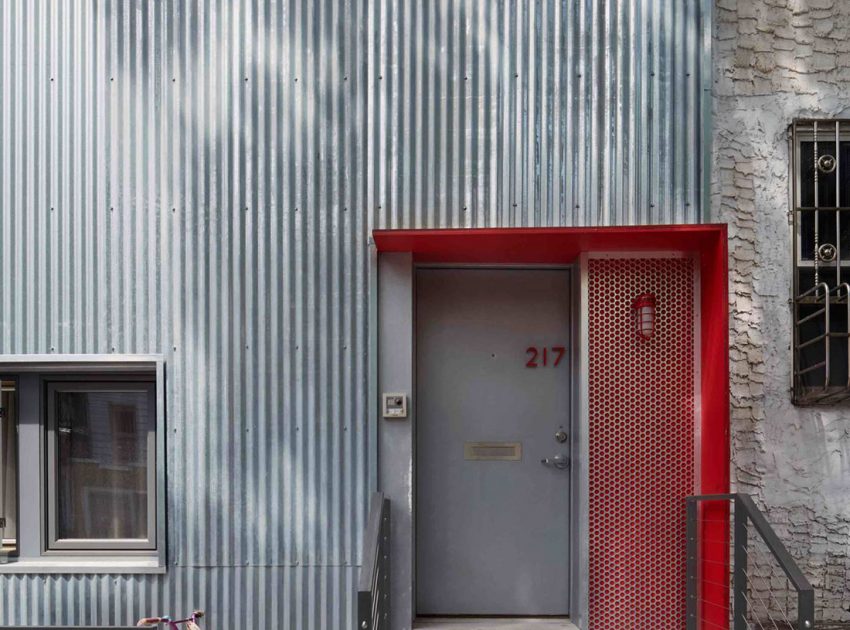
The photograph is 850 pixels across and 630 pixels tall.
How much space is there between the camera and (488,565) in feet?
15.2

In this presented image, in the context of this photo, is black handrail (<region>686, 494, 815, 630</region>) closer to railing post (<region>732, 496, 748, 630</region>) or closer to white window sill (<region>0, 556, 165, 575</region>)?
railing post (<region>732, 496, 748, 630</region>)

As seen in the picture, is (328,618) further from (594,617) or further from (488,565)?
(594,617)

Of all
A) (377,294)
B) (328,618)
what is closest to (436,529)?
(328,618)

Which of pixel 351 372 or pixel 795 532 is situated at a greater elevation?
pixel 351 372

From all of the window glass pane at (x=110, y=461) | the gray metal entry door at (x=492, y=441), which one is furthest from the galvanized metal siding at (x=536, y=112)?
the window glass pane at (x=110, y=461)

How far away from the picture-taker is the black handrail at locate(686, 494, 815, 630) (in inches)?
139

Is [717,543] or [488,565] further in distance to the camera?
[488,565]

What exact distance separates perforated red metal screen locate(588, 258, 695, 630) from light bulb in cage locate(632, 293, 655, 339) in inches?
2.0

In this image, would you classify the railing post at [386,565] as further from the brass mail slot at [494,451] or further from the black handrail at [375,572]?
the brass mail slot at [494,451]

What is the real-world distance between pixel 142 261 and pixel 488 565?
9.90 feet

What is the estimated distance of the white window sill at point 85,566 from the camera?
4375mm

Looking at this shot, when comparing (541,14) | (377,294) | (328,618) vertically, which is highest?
(541,14)

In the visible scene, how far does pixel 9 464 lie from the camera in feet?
15.0

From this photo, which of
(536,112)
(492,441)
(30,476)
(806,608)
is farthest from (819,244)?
(30,476)
